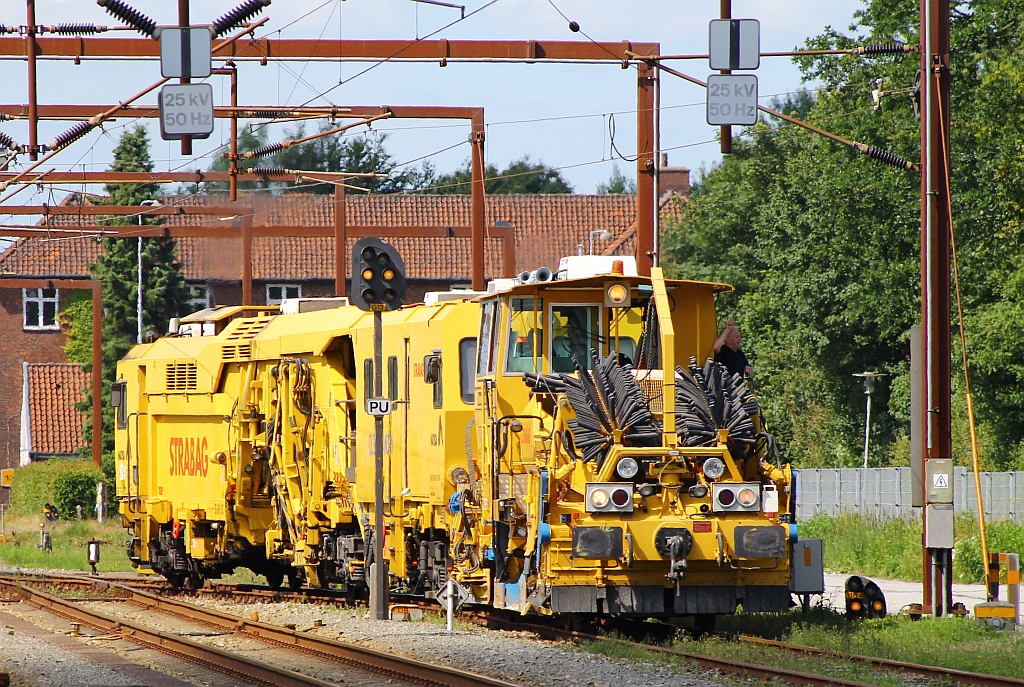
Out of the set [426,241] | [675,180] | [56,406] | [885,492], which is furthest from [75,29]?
[675,180]

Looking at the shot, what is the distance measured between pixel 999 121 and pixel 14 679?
2896 centimetres

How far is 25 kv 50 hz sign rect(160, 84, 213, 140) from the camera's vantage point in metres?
17.2

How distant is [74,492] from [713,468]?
4001 centimetres

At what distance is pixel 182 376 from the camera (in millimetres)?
24312

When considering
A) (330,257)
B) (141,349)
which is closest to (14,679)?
(141,349)

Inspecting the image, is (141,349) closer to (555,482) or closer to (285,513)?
(285,513)

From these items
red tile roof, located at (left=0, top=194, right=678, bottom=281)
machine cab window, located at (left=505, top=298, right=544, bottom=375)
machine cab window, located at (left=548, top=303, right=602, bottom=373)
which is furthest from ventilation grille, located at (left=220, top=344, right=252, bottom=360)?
red tile roof, located at (left=0, top=194, right=678, bottom=281)

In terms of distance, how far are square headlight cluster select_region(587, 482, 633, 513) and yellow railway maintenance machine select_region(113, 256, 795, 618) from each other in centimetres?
1

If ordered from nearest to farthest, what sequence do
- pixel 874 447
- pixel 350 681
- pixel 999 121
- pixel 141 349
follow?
pixel 350 681, pixel 141 349, pixel 999 121, pixel 874 447

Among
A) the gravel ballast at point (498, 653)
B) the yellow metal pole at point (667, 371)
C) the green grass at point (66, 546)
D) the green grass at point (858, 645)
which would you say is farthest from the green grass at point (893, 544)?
the green grass at point (66, 546)

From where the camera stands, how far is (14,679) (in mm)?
13141

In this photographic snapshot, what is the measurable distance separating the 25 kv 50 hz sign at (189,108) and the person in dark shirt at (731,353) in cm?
616

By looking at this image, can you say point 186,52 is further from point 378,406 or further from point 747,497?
point 747,497

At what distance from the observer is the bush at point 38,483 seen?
166 feet
